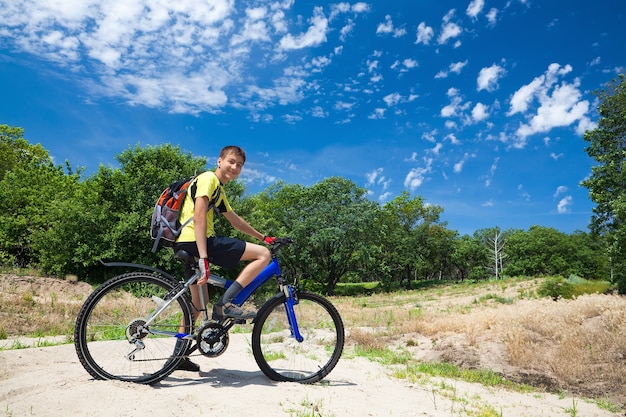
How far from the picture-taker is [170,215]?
4.81 m

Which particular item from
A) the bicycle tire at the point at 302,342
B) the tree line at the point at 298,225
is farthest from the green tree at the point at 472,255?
the bicycle tire at the point at 302,342

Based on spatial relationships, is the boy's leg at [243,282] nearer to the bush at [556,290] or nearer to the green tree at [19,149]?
the bush at [556,290]

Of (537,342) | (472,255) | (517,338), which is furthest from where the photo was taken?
(472,255)

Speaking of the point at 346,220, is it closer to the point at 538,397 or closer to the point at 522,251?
the point at 538,397

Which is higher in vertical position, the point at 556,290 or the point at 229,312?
the point at 556,290

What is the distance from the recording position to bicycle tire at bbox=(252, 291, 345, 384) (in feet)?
16.9

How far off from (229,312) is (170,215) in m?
1.28

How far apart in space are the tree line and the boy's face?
5.29 feet

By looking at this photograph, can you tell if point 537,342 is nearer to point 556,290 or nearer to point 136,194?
point 556,290

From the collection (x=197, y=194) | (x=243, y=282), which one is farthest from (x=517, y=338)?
(x=197, y=194)

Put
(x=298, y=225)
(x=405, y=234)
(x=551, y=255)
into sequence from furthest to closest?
(x=551, y=255), (x=405, y=234), (x=298, y=225)

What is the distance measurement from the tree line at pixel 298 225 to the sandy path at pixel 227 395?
58.5 inches

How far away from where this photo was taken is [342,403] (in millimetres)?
4445

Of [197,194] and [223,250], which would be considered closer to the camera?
[197,194]
